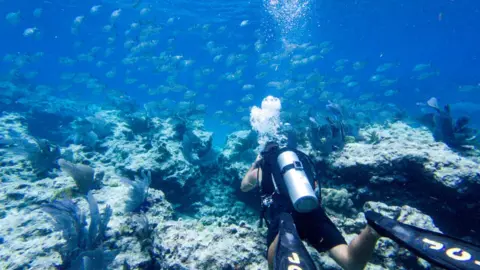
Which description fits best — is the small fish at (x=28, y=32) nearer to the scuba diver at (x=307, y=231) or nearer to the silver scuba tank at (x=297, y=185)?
the scuba diver at (x=307, y=231)

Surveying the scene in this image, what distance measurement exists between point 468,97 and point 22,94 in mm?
59957

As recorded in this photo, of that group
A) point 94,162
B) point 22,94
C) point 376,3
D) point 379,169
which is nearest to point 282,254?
point 379,169

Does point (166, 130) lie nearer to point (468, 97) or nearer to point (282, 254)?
point (282, 254)

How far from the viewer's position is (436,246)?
1915mm

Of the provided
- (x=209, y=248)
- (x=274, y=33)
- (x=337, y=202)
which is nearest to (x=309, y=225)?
(x=209, y=248)

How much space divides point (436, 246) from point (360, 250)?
803 mm

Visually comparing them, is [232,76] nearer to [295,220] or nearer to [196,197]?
[196,197]

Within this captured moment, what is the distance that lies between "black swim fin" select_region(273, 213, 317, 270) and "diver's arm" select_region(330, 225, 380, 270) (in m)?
0.73

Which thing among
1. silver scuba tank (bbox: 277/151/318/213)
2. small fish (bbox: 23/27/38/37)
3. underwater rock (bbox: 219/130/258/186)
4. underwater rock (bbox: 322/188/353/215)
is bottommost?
silver scuba tank (bbox: 277/151/318/213)

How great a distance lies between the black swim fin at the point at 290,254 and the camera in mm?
2002

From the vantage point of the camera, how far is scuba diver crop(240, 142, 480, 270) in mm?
1894

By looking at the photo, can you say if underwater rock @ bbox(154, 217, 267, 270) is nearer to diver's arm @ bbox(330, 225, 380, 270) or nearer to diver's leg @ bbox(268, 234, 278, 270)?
diver's leg @ bbox(268, 234, 278, 270)

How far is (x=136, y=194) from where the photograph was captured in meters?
4.49

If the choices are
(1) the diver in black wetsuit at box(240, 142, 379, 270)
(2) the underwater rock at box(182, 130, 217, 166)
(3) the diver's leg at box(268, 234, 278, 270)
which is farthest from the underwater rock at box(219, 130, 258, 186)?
(3) the diver's leg at box(268, 234, 278, 270)
